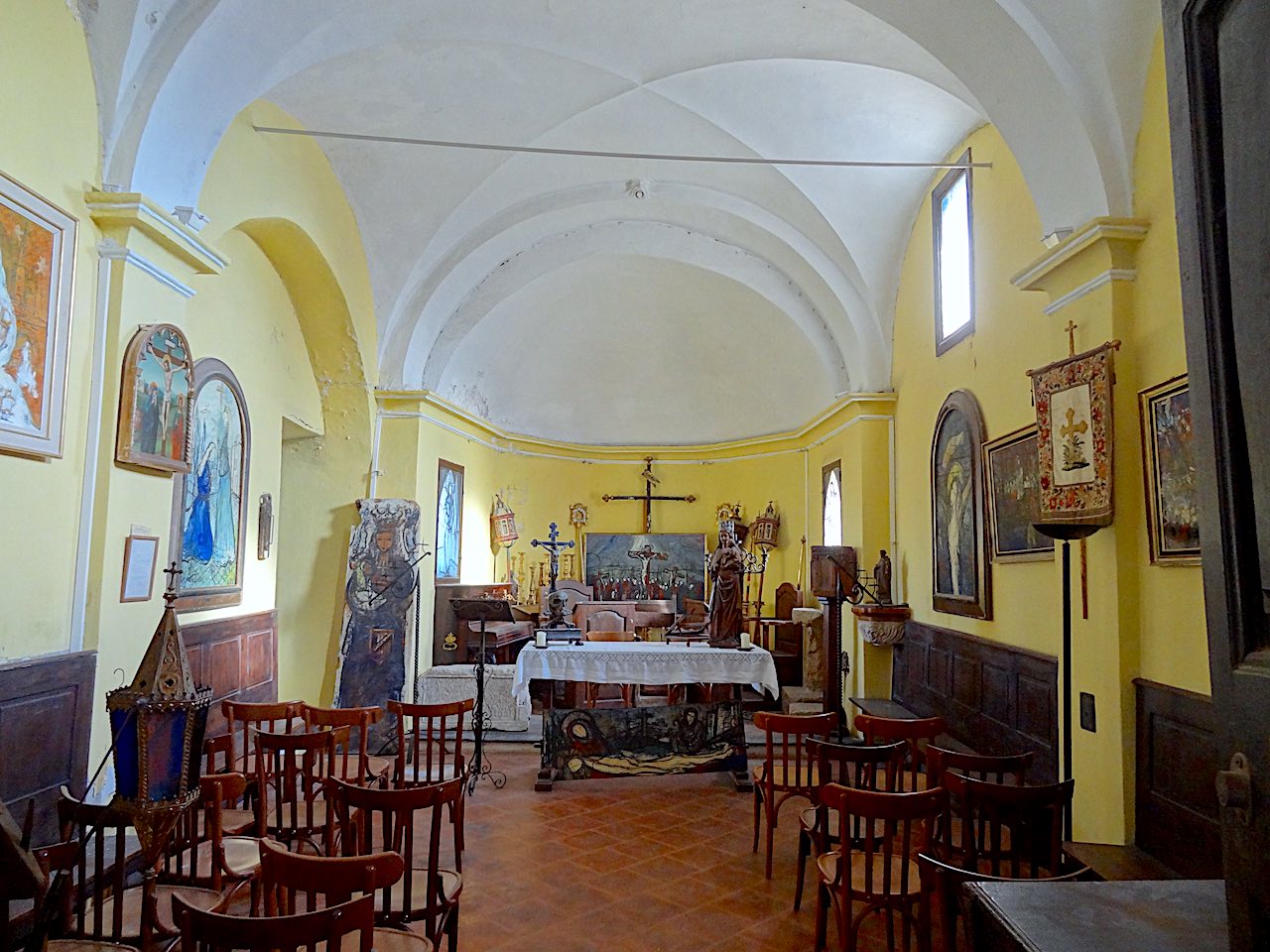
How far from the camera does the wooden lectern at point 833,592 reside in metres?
8.07

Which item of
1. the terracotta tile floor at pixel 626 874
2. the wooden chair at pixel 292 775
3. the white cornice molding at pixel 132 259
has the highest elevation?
the white cornice molding at pixel 132 259

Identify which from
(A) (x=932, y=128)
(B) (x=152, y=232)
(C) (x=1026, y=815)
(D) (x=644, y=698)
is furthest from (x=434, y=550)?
(C) (x=1026, y=815)

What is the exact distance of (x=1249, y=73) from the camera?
1.35 m

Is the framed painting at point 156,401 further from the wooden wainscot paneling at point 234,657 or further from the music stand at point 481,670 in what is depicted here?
the music stand at point 481,670

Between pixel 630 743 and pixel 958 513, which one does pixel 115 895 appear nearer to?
pixel 630 743

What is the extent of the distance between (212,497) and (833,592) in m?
5.97

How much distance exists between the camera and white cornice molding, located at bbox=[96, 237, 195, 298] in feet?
15.6

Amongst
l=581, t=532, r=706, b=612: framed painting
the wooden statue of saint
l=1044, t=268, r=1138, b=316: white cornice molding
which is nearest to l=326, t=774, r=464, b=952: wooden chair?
l=1044, t=268, r=1138, b=316: white cornice molding

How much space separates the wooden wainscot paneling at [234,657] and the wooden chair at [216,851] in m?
2.55

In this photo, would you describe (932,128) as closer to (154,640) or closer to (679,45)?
(679,45)

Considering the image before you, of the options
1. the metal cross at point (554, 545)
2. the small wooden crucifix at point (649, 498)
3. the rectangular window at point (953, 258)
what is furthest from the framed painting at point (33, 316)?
the small wooden crucifix at point (649, 498)

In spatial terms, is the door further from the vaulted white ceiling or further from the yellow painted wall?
the yellow painted wall

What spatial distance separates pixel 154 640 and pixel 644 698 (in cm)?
809

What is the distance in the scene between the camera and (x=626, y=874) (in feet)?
17.5
